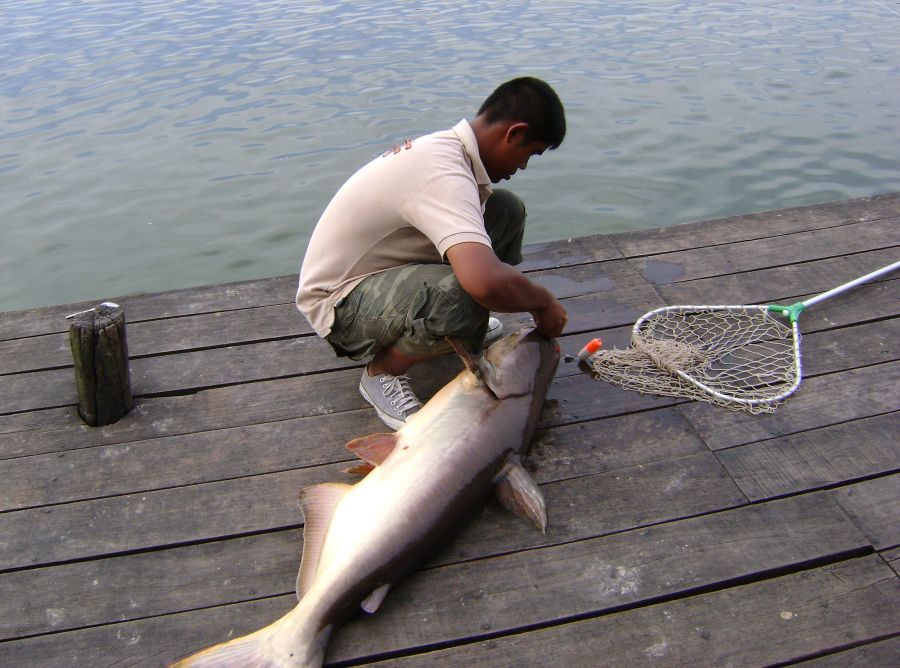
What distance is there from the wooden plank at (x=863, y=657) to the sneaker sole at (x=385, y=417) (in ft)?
5.89

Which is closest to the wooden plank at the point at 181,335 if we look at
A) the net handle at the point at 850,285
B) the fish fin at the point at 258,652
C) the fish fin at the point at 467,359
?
the fish fin at the point at 467,359

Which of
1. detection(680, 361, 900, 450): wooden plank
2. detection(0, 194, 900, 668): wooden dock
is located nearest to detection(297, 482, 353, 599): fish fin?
detection(0, 194, 900, 668): wooden dock

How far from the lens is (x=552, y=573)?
2.90 m

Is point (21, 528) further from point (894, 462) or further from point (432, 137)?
point (894, 462)

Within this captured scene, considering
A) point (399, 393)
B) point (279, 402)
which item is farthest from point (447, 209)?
point (279, 402)

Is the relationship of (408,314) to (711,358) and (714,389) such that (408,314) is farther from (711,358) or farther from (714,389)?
(711,358)

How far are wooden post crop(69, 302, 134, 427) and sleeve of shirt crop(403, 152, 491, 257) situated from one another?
1439mm

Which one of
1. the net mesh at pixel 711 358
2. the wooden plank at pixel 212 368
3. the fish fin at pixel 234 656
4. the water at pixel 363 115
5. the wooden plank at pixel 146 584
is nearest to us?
the fish fin at pixel 234 656

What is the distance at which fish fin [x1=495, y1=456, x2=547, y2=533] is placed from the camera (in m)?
3.06

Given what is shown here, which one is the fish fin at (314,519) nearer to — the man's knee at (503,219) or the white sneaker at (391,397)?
the white sneaker at (391,397)

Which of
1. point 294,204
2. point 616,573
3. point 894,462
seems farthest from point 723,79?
point 616,573

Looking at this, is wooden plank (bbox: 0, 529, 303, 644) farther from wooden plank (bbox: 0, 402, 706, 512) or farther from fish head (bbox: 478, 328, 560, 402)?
fish head (bbox: 478, 328, 560, 402)

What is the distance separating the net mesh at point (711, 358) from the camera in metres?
3.79

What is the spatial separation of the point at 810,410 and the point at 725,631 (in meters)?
1.40
